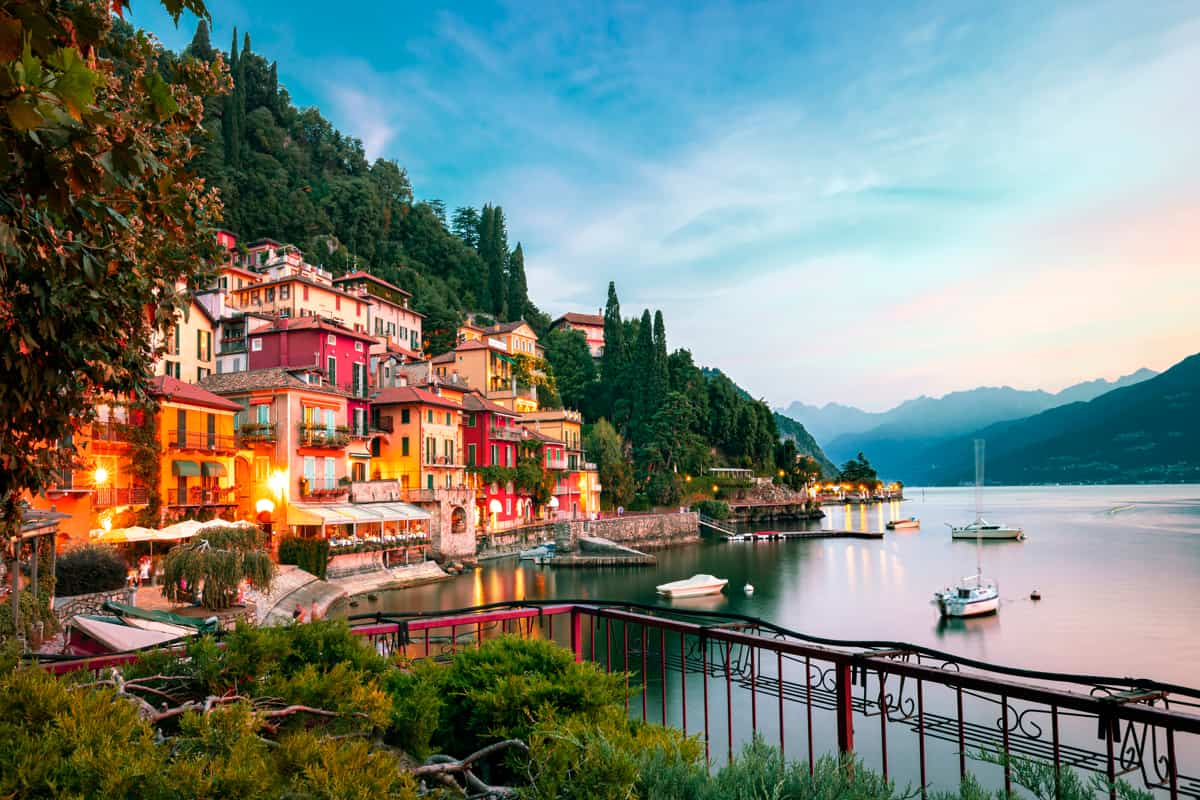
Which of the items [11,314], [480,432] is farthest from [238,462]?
[11,314]

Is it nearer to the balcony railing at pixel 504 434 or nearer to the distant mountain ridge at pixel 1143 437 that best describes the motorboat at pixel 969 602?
the balcony railing at pixel 504 434

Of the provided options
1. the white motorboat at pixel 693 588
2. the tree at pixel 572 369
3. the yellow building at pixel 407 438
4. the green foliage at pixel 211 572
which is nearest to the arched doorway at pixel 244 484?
the yellow building at pixel 407 438

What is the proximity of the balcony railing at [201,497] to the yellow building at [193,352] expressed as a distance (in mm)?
6165

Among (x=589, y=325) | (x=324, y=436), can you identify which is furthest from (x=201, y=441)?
(x=589, y=325)

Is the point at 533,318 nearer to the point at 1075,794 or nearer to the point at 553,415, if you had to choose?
the point at 553,415

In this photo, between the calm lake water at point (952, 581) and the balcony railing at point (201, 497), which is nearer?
the calm lake water at point (952, 581)

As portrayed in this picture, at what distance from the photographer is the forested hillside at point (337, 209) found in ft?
219

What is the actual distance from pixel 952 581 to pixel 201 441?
1430 inches

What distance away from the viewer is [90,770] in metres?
2.37

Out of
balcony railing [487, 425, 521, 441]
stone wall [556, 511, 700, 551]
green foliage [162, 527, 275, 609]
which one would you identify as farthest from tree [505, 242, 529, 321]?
green foliage [162, 527, 275, 609]

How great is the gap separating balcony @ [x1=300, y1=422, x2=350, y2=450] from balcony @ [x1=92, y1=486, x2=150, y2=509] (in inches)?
262

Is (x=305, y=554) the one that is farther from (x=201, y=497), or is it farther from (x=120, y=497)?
(x=120, y=497)

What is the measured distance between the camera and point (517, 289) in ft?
277

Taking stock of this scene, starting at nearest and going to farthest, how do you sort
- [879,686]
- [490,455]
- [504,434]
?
[879,686] < [490,455] < [504,434]
